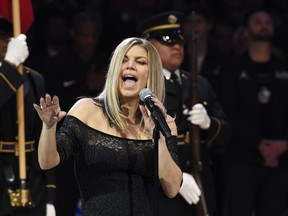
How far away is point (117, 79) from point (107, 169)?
1.59 ft

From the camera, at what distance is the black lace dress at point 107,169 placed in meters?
4.93

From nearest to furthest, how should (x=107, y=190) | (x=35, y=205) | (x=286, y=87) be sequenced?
(x=107, y=190) < (x=35, y=205) < (x=286, y=87)

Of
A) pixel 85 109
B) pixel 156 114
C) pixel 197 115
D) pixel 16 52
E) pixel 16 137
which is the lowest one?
pixel 156 114

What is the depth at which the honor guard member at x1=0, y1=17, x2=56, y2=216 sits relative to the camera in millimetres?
5863

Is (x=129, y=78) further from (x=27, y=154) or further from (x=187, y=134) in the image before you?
(x=187, y=134)

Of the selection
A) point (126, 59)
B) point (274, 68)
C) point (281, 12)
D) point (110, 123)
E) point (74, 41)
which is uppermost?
point (281, 12)

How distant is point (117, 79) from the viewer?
501 centimetres

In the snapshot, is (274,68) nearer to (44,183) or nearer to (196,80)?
(196,80)

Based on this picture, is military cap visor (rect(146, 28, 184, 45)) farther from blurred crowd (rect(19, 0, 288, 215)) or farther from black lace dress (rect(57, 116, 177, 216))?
black lace dress (rect(57, 116, 177, 216))

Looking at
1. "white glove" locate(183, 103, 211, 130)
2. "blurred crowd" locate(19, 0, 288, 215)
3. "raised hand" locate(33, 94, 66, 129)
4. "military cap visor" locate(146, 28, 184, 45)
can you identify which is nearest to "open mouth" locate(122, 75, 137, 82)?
"raised hand" locate(33, 94, 66, 129)

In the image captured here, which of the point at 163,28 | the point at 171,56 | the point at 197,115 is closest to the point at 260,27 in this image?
the point at 163,28

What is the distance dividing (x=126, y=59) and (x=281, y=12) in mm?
5306

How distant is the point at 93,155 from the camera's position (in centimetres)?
493

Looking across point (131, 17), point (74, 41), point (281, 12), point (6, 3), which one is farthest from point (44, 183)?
point (281, 12)
